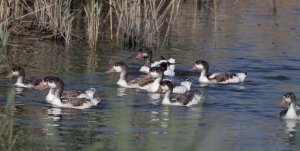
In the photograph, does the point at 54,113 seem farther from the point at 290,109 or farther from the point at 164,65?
the point at 164,65

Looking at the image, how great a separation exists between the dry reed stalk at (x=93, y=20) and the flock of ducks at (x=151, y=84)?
1323 mm

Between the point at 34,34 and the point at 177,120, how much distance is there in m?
7.87

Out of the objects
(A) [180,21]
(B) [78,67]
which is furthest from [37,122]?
(A) [180,21]

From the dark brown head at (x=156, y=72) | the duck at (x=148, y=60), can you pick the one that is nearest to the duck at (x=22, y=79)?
the dark brown head at (x=156, y=72)

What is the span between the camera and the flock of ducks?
520 inches

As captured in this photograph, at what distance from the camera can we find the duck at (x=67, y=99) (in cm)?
1315

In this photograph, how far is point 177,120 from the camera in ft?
40.3

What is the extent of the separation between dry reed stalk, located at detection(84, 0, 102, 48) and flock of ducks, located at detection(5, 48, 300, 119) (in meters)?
1.32

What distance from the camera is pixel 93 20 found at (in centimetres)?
1823

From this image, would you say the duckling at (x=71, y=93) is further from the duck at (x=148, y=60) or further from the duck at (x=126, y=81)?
the duck at (x=148, y=60)

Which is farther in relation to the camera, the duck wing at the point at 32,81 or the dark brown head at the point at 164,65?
the dark brown head at the point at 164,65

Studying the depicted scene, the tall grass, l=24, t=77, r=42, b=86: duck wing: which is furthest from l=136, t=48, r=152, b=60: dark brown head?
the tall grass

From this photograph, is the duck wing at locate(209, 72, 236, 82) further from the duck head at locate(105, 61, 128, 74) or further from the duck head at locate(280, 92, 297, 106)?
the duck head at locate(280, 92, 297, 106)

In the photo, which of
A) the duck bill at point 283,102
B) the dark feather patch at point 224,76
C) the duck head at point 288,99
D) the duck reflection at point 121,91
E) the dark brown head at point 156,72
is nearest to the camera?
the duck head at point 288,99
